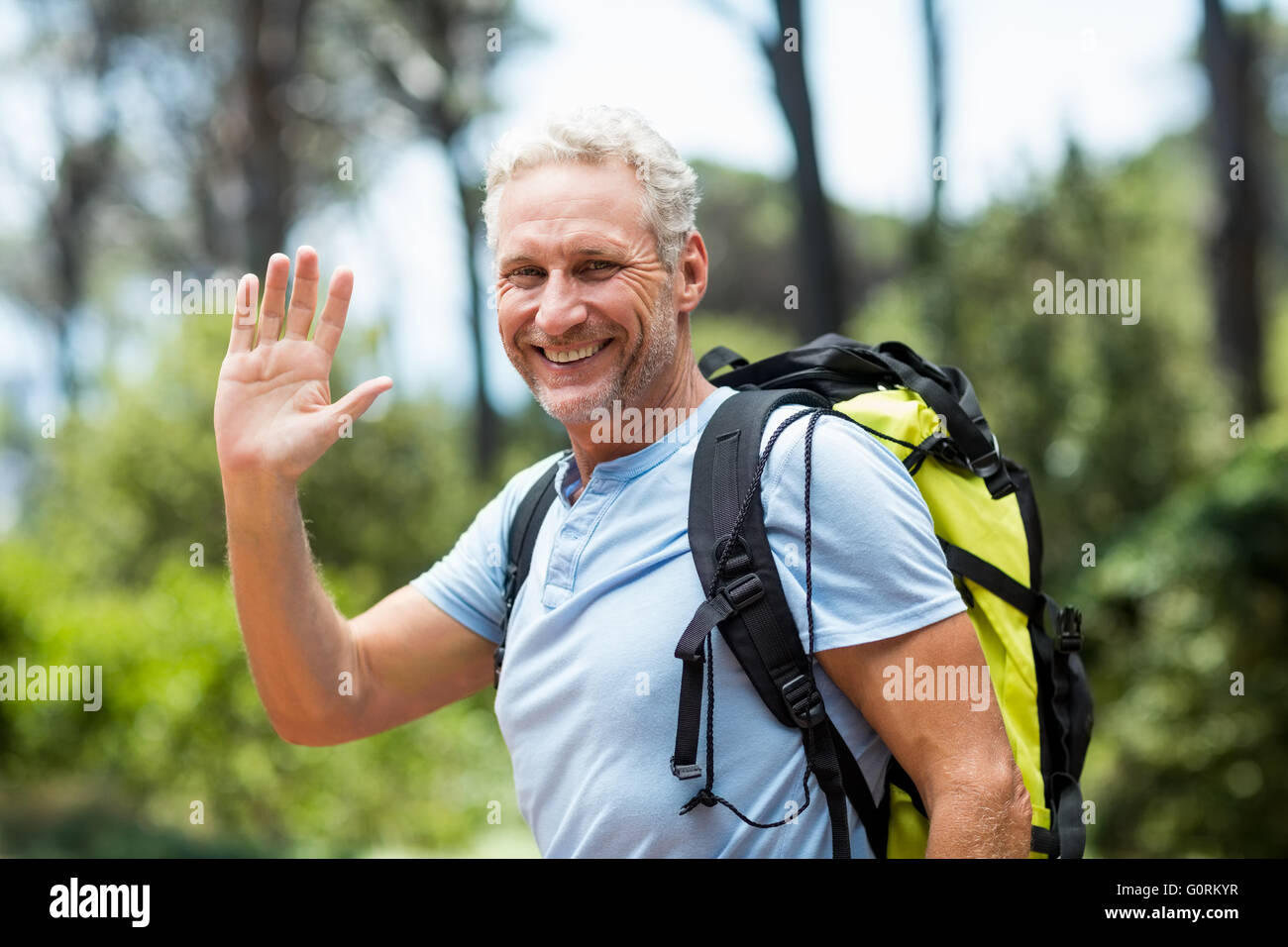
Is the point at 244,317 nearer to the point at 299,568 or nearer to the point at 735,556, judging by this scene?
the point at 299,568

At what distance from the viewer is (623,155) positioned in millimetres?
1977

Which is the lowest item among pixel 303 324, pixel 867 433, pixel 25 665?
pixel 25 665

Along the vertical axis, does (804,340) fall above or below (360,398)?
above

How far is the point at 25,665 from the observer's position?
6.75 m

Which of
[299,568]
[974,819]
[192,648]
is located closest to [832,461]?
[974,819]

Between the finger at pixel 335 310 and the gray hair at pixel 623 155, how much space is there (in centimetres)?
30

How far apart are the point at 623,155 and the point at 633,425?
1.61ft

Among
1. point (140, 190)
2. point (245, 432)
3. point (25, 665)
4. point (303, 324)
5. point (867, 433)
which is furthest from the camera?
point (140, 190)

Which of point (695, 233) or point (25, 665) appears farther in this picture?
point (25, 665)

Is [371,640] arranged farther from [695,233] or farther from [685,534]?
[695,233]

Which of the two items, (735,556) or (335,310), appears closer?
(735,556)

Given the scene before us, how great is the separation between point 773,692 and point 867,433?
48 centimetres

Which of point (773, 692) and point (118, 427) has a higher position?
point (118, 427)
